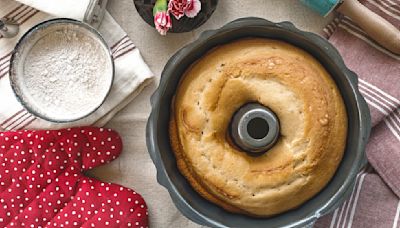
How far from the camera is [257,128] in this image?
0.69m

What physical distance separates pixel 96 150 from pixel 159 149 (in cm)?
19

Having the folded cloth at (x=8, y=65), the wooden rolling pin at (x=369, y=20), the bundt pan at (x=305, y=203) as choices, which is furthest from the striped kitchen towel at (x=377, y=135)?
the folded cloth at (x=8, y=65)

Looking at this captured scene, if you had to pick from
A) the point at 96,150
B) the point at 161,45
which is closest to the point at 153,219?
the point at 96,150

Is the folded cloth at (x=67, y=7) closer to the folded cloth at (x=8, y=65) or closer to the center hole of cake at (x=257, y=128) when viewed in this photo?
→ the folded cloth at (x=8, y=65)

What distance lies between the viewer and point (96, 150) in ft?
2.89

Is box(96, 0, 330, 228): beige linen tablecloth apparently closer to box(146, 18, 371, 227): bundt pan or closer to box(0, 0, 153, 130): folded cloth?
box(0, 0, 153, 130): folded cloth

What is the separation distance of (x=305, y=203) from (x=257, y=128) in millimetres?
88

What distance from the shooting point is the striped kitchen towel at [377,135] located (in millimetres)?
833

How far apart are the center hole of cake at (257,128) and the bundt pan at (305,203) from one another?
82mm

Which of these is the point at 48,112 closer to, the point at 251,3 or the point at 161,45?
the point at 161,45

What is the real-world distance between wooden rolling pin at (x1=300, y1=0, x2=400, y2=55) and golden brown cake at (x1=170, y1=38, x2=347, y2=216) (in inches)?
5.2

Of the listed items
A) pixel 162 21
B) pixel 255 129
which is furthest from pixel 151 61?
pixel 255 129

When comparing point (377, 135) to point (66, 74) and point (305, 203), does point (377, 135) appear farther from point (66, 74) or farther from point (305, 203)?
point (66, 74)

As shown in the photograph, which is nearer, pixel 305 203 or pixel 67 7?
pixel 305 203
